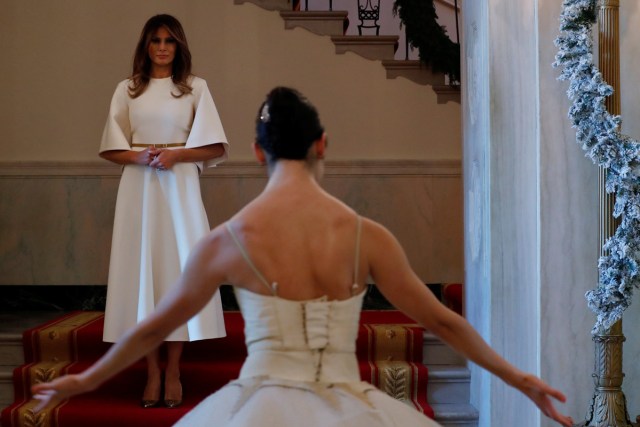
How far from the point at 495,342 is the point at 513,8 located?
5.20ft

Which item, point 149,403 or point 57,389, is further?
point 149,403

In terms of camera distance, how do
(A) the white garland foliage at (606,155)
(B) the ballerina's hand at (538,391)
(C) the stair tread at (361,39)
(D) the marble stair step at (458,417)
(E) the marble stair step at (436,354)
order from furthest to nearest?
(C) the stair tread at (361,39) → (E) the marble stair step at (436,354) → (D) the marble stair step at (458,417) → (A) the white garland foliage at (606,155) → (B) the ballerina's hand at (538,391)

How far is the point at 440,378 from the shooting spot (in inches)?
207

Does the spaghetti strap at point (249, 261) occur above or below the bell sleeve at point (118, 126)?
below

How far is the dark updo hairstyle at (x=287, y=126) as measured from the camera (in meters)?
2.25

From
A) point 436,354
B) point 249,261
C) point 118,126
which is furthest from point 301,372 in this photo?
point 436,354

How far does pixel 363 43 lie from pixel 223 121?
3.87 ft

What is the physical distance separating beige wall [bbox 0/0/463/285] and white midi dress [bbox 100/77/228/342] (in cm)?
234

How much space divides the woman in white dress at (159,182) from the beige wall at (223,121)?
7.68 ft

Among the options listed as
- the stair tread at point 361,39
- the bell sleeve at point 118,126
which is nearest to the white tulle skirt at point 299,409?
the bell sleeve at point 118,126

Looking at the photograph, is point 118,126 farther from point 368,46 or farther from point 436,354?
point 368,46

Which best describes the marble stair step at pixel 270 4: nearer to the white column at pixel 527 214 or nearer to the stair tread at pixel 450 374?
the white column at pixel 527 214

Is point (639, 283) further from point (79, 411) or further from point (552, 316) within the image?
point (79, 411)

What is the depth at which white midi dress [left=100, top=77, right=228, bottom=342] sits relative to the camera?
15.8 ft
